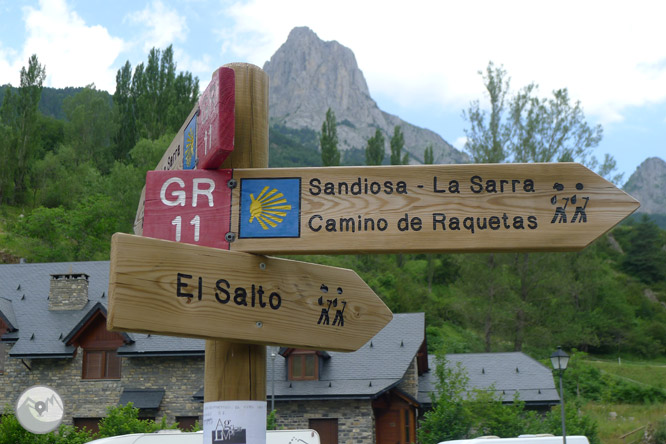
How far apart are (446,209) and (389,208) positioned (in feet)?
0.81

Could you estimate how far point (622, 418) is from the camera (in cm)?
3331

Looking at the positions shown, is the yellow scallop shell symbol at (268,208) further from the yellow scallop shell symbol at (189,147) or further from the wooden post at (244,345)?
the yellow scallop shell symbol at (189,147)

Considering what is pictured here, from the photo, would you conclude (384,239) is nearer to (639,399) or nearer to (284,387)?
(284,387)

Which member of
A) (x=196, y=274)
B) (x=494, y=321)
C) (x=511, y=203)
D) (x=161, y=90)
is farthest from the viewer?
(x=161, y=90)

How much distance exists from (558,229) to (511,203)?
0.23 meters

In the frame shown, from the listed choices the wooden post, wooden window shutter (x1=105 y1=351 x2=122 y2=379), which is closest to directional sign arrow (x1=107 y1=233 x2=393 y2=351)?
the wooden post

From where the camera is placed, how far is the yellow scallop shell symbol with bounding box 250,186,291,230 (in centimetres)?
299

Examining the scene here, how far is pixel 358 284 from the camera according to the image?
→ 333 centimetres

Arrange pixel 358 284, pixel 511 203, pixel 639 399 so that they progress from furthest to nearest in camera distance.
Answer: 1. pixel 639 399
2. pixel 358 284
3. pixel 511 203

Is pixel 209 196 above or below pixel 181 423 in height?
above

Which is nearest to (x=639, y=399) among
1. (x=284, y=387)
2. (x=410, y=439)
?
(x=410, y=439)

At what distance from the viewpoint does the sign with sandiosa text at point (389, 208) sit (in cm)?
295

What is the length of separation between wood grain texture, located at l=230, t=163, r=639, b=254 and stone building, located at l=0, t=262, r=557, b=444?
2153 cm

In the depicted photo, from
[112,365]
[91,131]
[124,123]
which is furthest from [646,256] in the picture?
[112,365]
